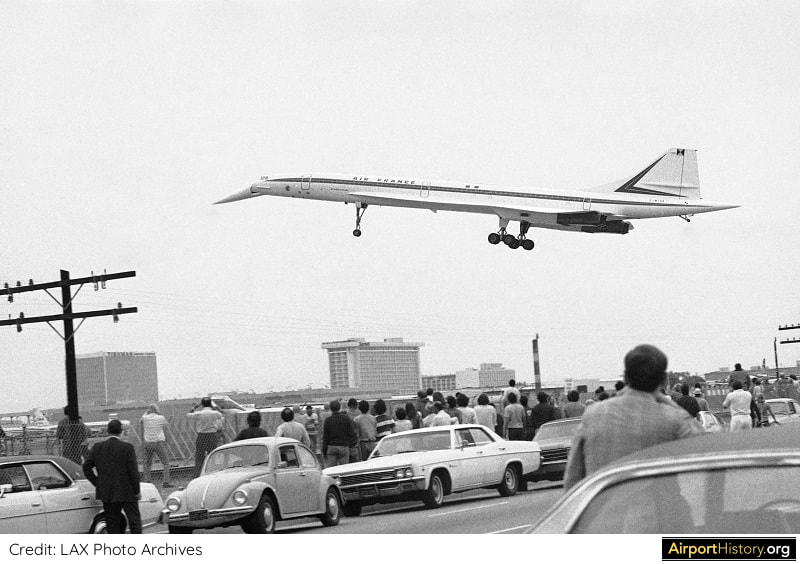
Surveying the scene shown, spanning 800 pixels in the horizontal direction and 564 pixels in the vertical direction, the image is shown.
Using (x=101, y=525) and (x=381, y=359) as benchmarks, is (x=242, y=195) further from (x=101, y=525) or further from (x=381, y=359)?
(x=101, y=525)

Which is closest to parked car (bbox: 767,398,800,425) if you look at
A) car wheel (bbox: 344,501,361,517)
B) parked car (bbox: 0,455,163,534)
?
car wheel (bbox: 344,501,361,517)

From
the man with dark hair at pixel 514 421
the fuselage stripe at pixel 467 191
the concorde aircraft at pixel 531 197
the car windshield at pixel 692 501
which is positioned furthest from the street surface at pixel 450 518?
the car windshield at pixel 692 501

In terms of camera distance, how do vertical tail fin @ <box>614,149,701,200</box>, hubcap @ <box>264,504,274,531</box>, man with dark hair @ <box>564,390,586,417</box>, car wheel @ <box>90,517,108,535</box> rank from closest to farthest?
vertical tail fin @ <box>614,149,701,200</box>, car wheel @ <box>90,517,108,535</box>, hubcap @ <box>264,504,274,531</box>, man with dark hair @ <box>564,390,586,417</box>

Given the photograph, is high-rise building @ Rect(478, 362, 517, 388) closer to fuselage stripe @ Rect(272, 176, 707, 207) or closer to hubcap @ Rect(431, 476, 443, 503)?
fuselage stripe @ Rect(272, 176, 707, 207)

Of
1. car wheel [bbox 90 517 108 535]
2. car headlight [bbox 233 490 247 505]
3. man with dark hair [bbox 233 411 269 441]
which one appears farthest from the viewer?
man with dark hair [bbox 233 411 269 441]

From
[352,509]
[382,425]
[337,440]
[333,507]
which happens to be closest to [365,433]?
[382,425]

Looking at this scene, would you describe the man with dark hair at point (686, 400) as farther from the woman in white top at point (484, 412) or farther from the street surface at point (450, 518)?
the woman in white top at point (484, 412)
